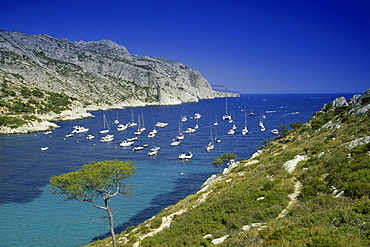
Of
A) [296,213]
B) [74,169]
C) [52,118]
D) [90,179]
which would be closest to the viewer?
[296,213]

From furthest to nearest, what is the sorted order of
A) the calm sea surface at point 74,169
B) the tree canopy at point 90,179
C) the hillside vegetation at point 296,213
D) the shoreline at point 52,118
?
1. the shoreline at point 52,118
2. the calm sea surface at point 74,169
3. the tree canopy at point 90,179
4. the hillside vegetation at point 296,213

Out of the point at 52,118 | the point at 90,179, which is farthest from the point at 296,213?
the point at 52,118

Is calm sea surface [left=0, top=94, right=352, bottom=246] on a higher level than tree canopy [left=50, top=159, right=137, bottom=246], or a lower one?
lower

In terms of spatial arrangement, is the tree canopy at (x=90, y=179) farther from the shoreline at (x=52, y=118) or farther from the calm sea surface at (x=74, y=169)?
the shoreline at (x=52, y=118)

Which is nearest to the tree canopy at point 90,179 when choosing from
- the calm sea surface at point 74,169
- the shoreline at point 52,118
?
the calm sea surface at point 74,169

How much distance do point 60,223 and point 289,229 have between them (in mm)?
28370

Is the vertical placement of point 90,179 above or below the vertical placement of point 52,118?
above

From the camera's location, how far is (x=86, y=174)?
18125 millimetres

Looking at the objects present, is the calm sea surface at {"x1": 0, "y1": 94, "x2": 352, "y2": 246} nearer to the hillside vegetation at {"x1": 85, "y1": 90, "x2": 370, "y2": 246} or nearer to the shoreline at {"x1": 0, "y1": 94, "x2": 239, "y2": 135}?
the shoreline at {"x1": 0, "y1": 94, "x2": 239, "y2": 135}

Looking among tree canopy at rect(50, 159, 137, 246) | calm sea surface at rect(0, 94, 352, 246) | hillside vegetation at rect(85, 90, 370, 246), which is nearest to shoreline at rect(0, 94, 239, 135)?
calm sea surface at rect(0, 94, 352, 246)

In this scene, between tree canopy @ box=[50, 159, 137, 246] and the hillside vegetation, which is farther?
tree canopy @ box=[50, 159, 137, 246]

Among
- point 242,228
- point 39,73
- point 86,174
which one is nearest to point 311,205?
point 242,228

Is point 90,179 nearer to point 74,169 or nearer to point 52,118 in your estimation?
point 74,169

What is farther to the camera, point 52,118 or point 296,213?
point 52,118
